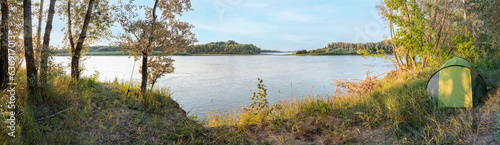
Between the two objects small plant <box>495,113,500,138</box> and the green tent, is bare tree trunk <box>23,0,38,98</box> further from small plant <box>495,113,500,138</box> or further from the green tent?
the green tent

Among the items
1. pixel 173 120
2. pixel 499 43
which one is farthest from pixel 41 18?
pixel 499 43

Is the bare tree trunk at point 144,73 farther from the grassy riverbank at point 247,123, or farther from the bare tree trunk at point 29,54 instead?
the bare tree trunk at point 29,54

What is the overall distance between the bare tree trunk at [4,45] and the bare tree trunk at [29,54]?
10.0 inches

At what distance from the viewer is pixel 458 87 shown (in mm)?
6094

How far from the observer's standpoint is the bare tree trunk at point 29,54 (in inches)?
186

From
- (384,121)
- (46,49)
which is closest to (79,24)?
(46,49)

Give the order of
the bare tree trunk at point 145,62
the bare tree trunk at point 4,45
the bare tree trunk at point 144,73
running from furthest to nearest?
the bare tree trunk at point 144,73
the bare tree trunk at point 145,62
the bare tree trunk at point 4,45

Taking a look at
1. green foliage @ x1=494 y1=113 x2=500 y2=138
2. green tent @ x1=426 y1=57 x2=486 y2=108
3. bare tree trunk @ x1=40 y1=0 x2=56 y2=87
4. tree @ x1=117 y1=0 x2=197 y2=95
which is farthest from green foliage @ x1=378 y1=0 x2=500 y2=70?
bare tree trunk @ x1=40 y1=0 x2=56 y2=87

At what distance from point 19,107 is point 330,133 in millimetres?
5485

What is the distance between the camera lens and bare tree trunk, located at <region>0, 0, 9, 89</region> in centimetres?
449

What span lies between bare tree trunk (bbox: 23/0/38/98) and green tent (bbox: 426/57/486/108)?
335 inches

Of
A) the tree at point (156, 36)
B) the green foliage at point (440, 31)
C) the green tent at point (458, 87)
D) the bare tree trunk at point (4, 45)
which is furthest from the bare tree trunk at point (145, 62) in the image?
the green foliage at point (440, 31)

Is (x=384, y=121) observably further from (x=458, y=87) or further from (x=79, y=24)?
(x=79, y=24)

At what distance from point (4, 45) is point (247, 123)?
15.2 ft
